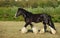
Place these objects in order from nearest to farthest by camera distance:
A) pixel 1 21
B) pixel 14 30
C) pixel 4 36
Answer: pixel 4 36 < pixel 14 30 < pixel 1 21

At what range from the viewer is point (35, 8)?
254 inches

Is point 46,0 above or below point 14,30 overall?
above

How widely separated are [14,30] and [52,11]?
1.66m

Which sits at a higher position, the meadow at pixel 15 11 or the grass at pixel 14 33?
the meadow at pixel 15 11

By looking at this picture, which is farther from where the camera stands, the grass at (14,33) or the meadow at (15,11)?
the meadow at (15,11)

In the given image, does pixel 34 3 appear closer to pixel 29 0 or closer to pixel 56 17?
pixel 29 0

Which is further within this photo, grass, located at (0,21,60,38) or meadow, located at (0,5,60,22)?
meadow, located at (0,5,60,22)

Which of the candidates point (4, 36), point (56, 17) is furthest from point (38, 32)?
point (56, 17)

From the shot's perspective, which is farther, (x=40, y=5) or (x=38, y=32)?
(x=40, y=5)

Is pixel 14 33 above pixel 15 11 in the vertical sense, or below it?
below

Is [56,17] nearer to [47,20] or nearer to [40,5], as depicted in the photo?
[40,5]

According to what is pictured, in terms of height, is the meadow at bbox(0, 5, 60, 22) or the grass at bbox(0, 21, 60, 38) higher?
the meadow at bbox(0, 5, 60, 22)

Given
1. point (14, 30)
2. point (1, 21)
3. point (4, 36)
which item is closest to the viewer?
point (4, 36)

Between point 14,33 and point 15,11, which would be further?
point 15,11
